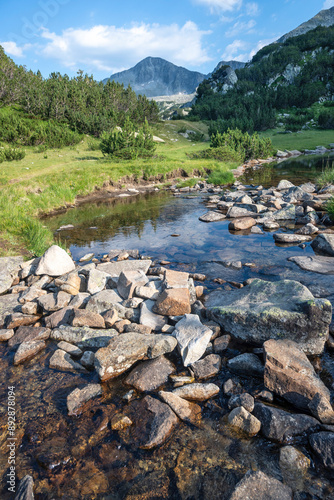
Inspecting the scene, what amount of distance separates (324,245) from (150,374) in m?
8.42

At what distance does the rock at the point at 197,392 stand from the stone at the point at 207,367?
0.36m

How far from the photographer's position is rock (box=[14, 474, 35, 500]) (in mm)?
3059

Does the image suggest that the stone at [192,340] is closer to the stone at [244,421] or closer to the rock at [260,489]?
the stone at [244,421]

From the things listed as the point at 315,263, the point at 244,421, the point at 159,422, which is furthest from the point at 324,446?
the point at 315,263

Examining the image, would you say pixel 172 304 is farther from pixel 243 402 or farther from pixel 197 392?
pixel 243 402

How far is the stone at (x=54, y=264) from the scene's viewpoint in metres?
8.59

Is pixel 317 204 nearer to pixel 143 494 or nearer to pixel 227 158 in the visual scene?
pixel 143 494

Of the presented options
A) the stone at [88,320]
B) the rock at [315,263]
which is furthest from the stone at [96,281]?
the rock at [315,263]

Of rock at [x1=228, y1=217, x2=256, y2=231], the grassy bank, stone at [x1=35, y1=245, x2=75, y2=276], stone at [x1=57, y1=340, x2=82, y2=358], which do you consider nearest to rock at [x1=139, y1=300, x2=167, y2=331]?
stone at [x1=57, y1=340, x2=82, y2=358]

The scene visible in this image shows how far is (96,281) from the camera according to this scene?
7926 mm

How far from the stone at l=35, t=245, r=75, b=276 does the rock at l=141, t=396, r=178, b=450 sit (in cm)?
551

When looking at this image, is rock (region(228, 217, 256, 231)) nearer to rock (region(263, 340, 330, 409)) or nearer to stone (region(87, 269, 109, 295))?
stone (region(87, 269, 109, 295))

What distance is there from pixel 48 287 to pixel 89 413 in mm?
4921

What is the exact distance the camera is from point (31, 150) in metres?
34.8
